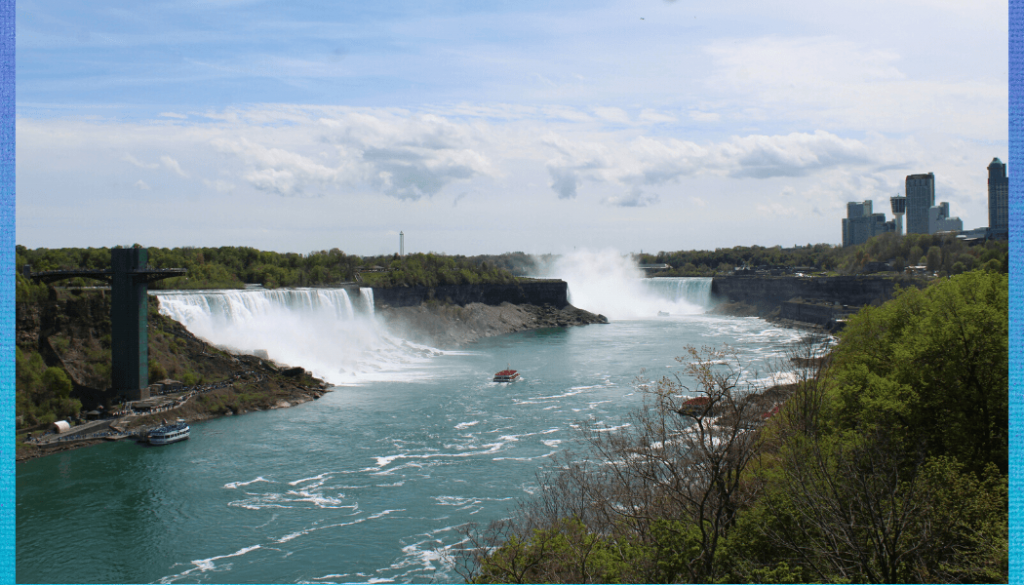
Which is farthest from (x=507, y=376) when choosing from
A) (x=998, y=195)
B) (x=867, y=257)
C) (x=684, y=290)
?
(x=867, y=257)

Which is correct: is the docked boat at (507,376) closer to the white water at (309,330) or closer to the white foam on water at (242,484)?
the white water at (309,330)

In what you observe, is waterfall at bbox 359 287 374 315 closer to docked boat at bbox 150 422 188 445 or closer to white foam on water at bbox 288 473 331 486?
docked boat at bbox 150 422 188 445

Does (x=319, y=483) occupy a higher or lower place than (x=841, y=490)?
lower

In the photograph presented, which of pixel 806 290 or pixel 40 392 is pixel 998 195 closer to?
pixel 806 290

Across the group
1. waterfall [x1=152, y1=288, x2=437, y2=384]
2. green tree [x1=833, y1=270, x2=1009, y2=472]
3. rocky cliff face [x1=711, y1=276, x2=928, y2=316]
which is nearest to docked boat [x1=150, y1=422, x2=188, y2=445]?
waterfall [x1=152, y1=288, x2=437, y2=384]

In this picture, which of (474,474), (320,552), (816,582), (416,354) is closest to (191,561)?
(320,552)

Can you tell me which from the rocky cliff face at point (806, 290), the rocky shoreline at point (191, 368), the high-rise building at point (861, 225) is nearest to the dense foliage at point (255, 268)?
the rocky shoreline at point (191, 368)

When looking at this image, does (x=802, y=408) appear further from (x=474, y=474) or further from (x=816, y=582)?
(x=474, y=474)
